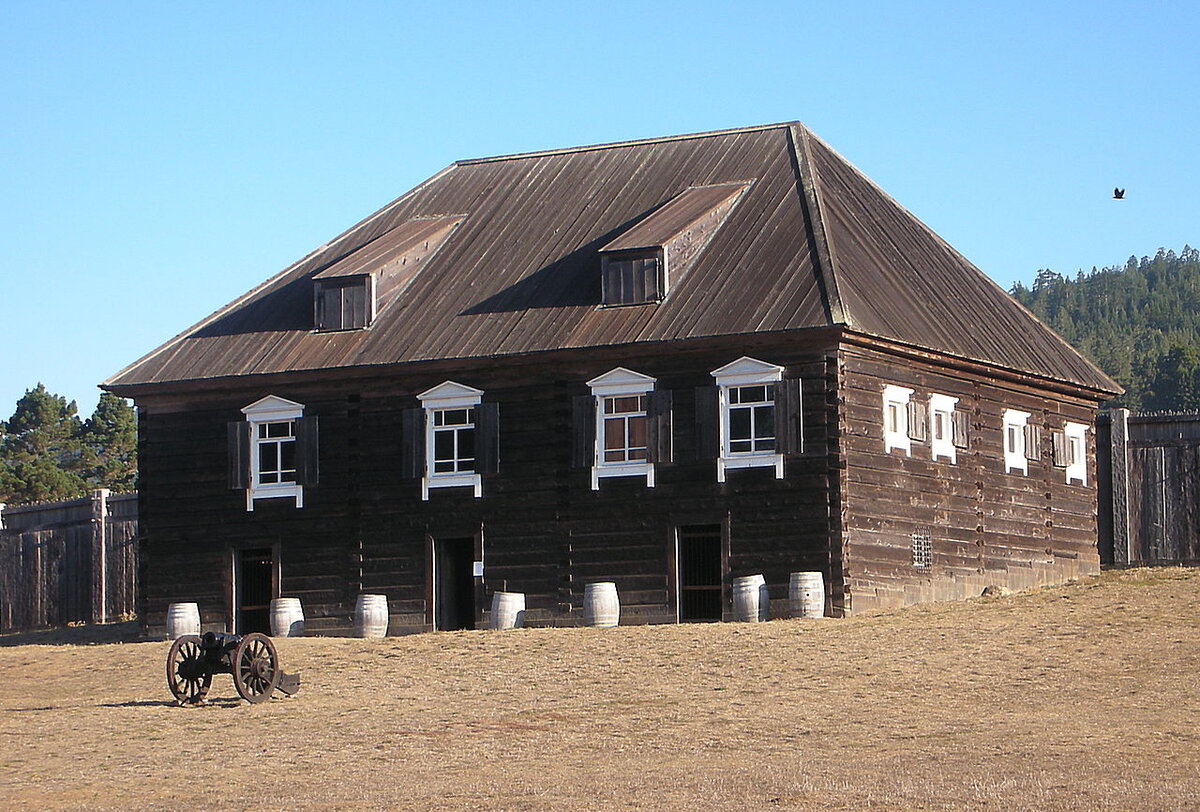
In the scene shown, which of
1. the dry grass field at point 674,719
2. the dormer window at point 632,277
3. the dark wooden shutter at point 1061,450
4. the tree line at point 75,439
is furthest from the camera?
the tree line at point 75,439

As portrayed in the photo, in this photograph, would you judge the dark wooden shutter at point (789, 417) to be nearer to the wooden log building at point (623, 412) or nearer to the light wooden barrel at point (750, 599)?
the wooden log building at point (623, 412)

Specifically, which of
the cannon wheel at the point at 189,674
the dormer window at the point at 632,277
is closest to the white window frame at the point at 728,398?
the dormer window at the point at 632,277

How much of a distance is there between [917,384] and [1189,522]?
7.46 metres

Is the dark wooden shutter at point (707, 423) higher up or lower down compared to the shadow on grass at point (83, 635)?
higher up

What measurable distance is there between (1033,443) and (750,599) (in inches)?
380

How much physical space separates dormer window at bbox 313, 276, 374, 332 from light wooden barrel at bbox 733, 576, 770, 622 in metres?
10.1

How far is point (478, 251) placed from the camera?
43.0m

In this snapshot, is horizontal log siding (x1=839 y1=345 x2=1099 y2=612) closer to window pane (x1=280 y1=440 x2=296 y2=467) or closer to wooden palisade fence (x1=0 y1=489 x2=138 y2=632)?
window pane (x1=280 y1=440 x2=296 y2=467)

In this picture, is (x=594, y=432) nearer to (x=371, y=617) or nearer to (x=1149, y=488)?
(x=371, y=617)

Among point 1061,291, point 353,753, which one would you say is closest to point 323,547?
point 353,753

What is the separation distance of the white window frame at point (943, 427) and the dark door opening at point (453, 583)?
357 inches

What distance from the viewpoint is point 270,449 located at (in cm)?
4162

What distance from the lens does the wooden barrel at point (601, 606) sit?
3762 cm

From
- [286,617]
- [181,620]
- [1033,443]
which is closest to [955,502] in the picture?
[1033,443]
